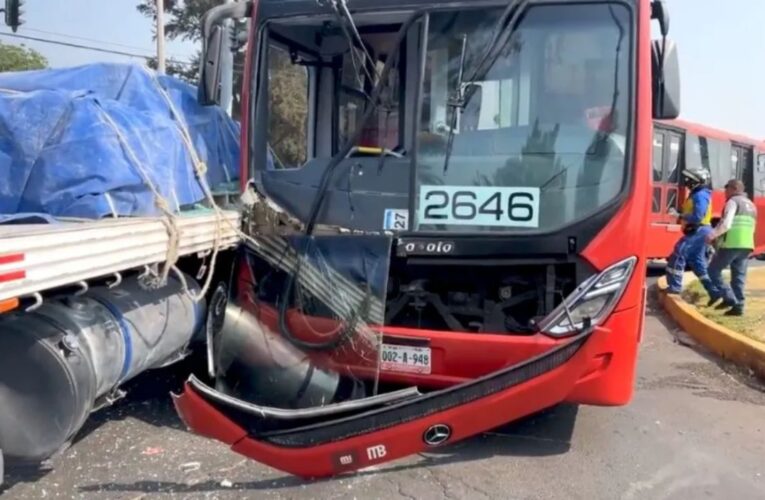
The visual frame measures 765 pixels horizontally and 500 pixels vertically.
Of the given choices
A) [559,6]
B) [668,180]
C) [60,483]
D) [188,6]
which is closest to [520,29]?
[559,6]

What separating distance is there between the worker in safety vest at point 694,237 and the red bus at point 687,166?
177cm

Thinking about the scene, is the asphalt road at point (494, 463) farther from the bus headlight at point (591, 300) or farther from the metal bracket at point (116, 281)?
the metal bracket at point (116, 281)

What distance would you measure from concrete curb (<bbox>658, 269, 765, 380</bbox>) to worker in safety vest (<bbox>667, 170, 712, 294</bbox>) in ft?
2.55

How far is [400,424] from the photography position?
136 inches

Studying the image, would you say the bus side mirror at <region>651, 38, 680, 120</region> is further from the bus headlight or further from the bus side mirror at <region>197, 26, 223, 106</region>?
the bus side mirror at <region>197, 26, 223, 106</region>

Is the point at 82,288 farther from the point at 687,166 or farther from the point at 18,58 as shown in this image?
the point at 18,58

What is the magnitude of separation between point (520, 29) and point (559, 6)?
0.24 meters

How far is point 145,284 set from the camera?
3.82m

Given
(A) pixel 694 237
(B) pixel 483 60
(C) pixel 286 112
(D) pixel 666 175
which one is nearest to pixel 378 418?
(B) pixel 483 60

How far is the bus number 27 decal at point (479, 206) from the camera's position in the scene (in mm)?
4207

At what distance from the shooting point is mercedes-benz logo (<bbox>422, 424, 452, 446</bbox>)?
3.48m

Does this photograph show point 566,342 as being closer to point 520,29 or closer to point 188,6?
point 520,29

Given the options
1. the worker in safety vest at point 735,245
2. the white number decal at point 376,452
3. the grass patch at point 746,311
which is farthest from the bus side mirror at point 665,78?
the worker in safety vest at point 735,245

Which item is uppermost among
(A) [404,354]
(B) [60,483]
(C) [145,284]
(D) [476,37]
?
(D) [476,37]
